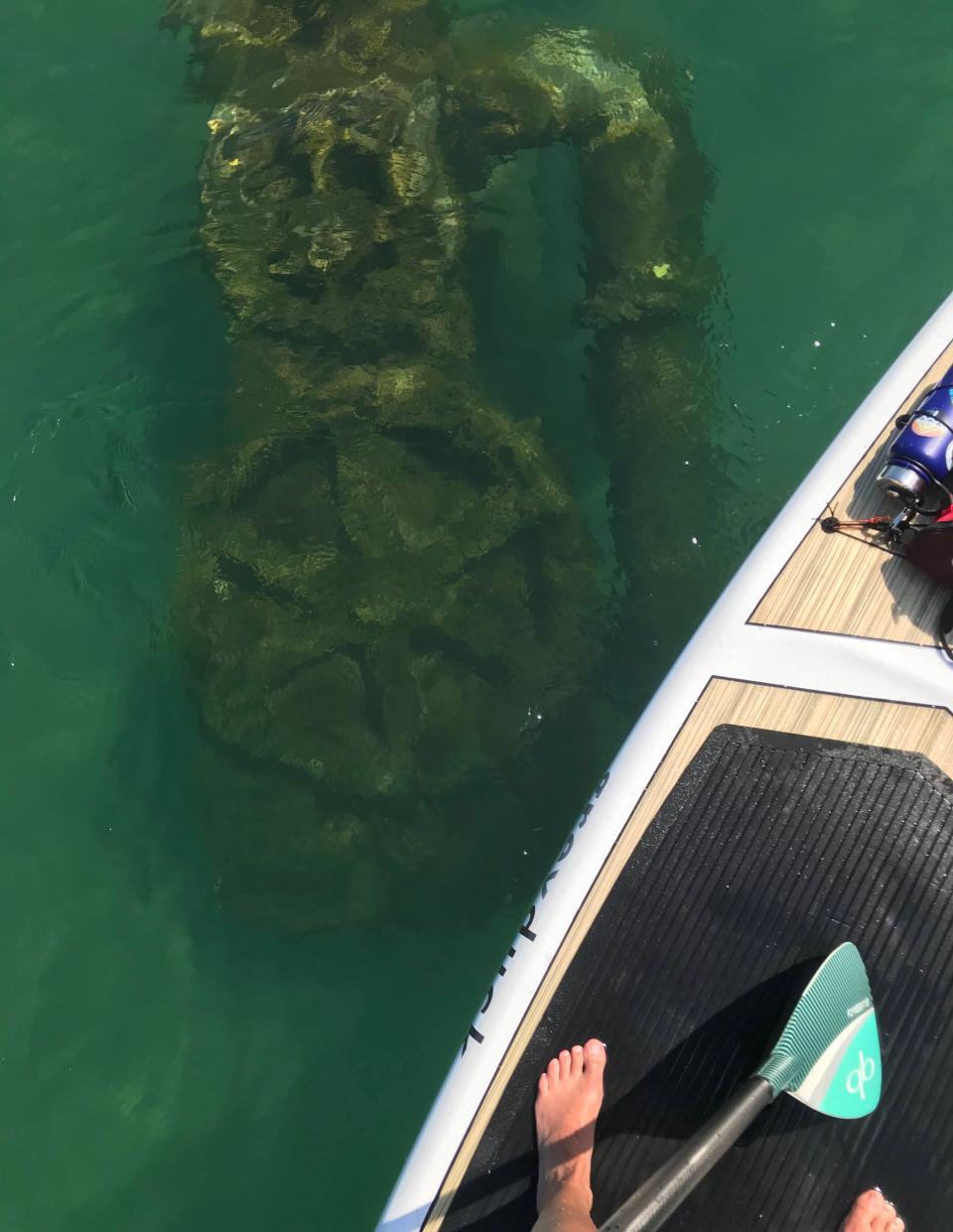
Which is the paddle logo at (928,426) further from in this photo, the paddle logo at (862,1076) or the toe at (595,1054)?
the toe at (595,1054)

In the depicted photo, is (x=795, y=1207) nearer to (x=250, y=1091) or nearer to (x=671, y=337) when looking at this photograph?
(x=250, y=1091)

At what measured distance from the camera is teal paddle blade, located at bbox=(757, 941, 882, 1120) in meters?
3.36

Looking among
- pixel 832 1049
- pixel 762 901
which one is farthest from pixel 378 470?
pixel 832 1049

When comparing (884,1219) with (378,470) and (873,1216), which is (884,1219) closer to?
(873,1216)

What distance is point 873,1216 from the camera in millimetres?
3385

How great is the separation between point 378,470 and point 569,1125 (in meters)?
3.40

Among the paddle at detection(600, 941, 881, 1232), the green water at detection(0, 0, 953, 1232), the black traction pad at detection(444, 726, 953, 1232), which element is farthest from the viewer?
the green water at detection(0, 0, 953, 1232)

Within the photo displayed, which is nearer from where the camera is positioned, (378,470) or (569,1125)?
(569,1125)


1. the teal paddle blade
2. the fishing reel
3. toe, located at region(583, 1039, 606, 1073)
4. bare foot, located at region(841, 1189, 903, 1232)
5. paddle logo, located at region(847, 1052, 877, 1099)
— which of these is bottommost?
bare foot, located at region(841, 1189, 903, 1232)

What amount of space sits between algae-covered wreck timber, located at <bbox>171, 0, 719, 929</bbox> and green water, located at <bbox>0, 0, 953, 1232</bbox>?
242mm

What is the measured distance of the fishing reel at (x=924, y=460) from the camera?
155 inches

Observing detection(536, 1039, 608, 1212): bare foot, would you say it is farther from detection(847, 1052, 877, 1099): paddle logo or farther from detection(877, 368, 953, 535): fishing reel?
detection(877, 368, 953, 535): fishing reel

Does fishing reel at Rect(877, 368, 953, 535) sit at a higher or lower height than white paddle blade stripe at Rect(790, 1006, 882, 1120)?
higher

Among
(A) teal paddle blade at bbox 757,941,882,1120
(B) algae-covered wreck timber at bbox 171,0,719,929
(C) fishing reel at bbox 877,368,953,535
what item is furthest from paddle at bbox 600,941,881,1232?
(B) algae-covered wreck timber at bbox 171,0,719,929
